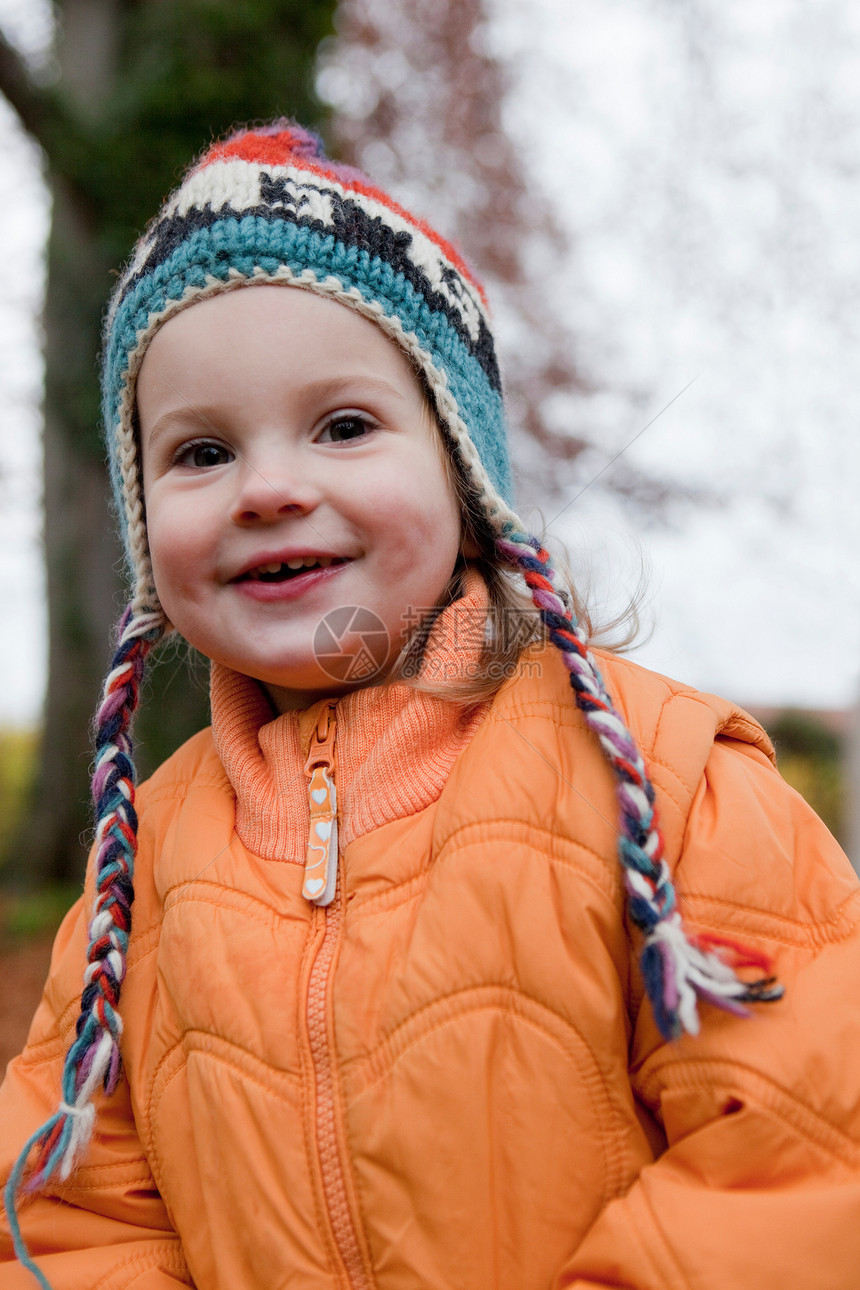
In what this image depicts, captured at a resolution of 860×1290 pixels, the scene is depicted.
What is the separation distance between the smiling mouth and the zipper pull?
24 centimetres

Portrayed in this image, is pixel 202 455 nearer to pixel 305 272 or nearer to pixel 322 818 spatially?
pixel 305 272

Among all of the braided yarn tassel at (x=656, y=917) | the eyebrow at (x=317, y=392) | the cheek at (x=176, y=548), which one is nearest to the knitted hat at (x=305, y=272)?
the eyebrow at (x=317, y=392)

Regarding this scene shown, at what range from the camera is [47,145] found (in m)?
3.96

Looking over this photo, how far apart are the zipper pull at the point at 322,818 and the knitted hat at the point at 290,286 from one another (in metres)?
0.37

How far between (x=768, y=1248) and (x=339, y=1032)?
0.56 metres

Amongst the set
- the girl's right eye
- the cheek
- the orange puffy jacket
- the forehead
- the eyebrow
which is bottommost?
the orange puffy jacket

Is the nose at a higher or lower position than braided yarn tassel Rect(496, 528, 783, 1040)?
higher

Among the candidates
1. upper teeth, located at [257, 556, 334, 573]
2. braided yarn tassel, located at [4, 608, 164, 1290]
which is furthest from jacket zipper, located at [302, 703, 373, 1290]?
braided yarn tassel, located at [4, 608, 164, 1290]

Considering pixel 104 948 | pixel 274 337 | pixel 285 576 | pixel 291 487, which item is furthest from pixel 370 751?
pixel 274 337

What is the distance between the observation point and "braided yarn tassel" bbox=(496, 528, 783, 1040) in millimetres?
1062

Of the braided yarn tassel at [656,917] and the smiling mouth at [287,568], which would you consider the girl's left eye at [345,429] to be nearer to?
the smiling mouth at [287,568]

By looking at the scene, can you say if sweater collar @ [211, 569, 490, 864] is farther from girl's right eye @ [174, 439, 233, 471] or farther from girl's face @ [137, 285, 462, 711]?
girl's right eye @ [174, 439, 233, 471]

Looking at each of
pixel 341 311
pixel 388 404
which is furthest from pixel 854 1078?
pixel 341 311

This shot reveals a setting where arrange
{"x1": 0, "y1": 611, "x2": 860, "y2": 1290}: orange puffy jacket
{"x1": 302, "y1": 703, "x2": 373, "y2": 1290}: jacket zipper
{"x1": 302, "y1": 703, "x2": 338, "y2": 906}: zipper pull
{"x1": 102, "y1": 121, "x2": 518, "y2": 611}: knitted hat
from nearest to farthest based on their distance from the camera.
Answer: {"x1": 0, "y1": 611, "x2": 860, "y2": 1290}: orange puffy jacket → {"x1": 302, "y1": 703, "x2": 373, "y2": 1290}: jacket zipper → {"x1": 302, "y1": 703, "x2": 338, "y2": 906}: zipper pull → {"x1": 102, "y1": 121, "x2": 518, "y2": 611}: knitted hat
